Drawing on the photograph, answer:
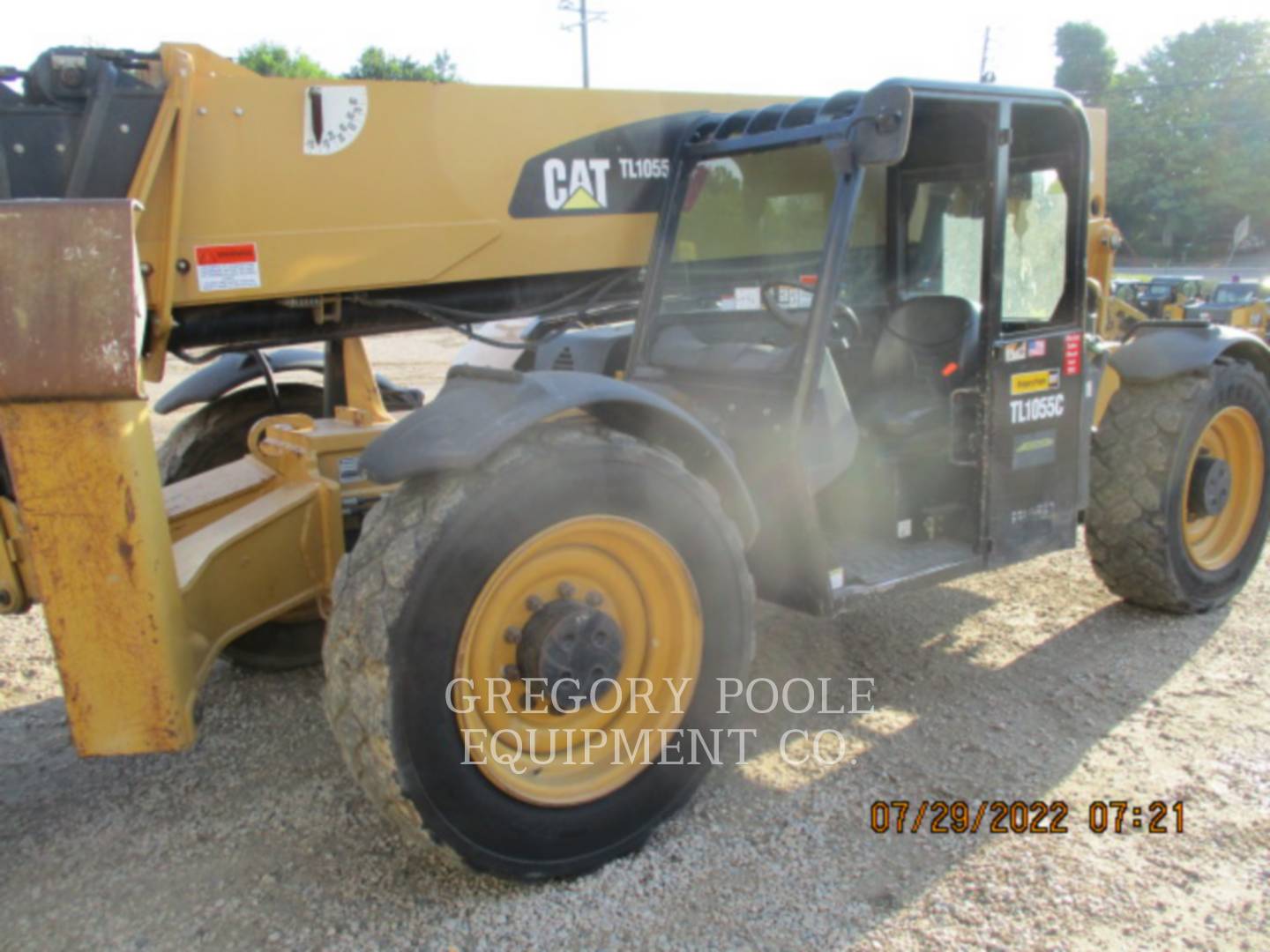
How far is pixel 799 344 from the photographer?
143 inches

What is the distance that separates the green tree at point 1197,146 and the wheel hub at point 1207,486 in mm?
44004

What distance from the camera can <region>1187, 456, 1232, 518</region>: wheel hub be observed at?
474 cm

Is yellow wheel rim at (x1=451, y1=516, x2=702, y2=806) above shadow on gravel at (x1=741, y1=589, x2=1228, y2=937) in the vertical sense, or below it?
above

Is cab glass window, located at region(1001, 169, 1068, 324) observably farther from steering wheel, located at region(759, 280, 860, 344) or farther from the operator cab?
steering wheel, located at region(759, 280, 860, 344)

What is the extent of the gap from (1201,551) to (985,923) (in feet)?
9.68

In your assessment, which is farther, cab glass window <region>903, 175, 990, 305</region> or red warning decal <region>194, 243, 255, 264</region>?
cab glass window <region>903, 175, 990, 305</region>

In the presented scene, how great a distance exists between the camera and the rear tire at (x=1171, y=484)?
4594 millimetres

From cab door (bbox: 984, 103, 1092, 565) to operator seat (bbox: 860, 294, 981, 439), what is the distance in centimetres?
20

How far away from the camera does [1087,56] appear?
5028 cm

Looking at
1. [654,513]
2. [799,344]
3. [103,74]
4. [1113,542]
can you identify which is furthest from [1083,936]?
[103,74]

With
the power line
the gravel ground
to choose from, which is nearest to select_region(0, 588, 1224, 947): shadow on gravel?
the gravel ground

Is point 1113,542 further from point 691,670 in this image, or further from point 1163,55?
point 1163,55

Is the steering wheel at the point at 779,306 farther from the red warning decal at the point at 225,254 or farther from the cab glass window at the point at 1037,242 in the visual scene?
the red warning decal at the point at 225,254
